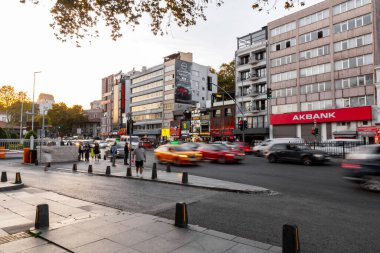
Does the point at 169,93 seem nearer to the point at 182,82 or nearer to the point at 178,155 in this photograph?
the point at 182,82

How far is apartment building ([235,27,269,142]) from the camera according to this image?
49656 mm

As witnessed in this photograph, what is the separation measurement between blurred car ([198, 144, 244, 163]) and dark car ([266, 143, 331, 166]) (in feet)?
8.22

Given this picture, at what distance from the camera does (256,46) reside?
51.4 m

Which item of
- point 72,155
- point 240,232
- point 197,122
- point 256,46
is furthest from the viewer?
point 197,122

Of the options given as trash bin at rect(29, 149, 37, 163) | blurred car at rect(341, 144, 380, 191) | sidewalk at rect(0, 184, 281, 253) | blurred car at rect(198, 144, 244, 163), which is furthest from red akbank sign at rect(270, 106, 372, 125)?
sidewalk at rect(0, 184, 281, 253)

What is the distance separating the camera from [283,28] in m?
47.4

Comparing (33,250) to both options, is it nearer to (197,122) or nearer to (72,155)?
(72,155)

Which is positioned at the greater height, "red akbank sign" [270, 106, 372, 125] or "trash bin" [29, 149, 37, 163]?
"red akbank sign" [270, 106, 372, 125]

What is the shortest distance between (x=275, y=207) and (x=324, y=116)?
37.0 meters

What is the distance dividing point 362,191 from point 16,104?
245ft

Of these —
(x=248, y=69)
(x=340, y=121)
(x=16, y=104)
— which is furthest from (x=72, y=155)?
(x=16, y=104)

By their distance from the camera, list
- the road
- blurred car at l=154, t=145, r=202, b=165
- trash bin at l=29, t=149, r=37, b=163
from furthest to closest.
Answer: trash bin at l=29, t=149, r=37, b=163 < blurred car at l=154, t=145, r=202, b=165 < the road

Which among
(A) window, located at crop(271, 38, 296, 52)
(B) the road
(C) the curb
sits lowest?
(B) the road

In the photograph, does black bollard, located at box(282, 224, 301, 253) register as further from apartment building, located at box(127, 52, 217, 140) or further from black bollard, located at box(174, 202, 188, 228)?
apartment building, located at box(127, 52, 217, 140)
